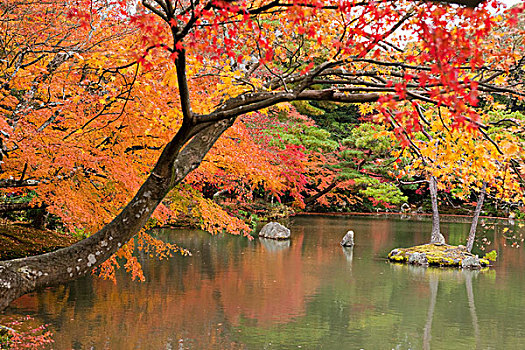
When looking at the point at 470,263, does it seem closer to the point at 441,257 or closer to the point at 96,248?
the point at 441,257

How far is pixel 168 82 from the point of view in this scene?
5711mm

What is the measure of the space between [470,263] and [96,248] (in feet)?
34.6

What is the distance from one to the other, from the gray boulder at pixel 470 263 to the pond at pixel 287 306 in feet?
1.28

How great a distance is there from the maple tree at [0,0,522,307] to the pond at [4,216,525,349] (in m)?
1.18

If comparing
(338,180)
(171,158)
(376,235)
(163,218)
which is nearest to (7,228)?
(163,218)

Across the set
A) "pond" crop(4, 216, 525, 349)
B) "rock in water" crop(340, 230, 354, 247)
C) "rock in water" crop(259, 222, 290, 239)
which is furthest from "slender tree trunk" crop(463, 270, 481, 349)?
"rock in water" crop(259, 222, 290, 239)

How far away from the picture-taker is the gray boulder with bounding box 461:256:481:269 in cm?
1165

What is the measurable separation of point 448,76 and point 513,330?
616 cm

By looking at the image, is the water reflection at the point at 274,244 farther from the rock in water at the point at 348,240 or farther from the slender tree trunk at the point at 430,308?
the slender tree trunk at the point at 430,308

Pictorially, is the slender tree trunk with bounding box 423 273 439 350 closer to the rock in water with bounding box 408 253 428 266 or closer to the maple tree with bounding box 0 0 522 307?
the rock in water with bounding box 408 253 428 266

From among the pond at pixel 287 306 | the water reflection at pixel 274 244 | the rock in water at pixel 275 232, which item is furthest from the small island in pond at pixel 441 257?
the rock in water at pixel 275 232

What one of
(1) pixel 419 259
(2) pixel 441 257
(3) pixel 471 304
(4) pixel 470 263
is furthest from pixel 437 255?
(3) pixel 471 304

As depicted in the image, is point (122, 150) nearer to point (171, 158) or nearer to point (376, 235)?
point (171, 158)

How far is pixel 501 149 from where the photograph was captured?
10.9 ft
